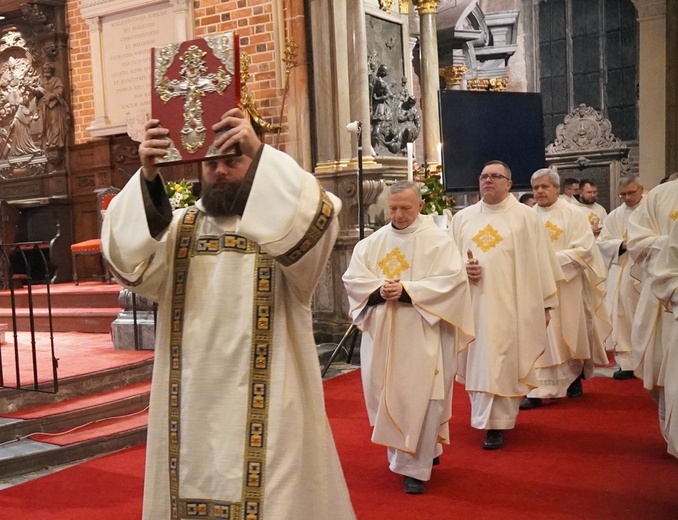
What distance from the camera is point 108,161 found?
35.7ft

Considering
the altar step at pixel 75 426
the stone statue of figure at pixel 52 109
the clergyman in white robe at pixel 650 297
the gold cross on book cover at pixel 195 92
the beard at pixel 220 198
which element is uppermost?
the stone statue of figure at pixel 52 109

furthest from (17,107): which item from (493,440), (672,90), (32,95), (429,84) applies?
(672,90)

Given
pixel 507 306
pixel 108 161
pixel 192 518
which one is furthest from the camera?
Result: pixel 108 161

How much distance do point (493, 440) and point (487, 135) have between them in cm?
324

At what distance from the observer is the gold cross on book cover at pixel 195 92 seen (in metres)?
2.55

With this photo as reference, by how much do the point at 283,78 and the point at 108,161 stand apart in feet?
10.3

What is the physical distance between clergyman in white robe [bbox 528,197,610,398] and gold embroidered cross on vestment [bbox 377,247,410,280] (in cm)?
230

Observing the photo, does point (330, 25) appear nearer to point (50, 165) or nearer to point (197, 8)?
point (197, 8)

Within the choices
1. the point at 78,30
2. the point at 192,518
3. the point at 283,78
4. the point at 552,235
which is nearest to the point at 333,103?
the point at 283,78

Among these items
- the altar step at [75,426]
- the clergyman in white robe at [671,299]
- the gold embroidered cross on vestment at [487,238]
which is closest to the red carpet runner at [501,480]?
the altar step at [75,426]

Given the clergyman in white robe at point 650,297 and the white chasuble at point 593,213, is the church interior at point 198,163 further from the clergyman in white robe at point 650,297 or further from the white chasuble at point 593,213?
the white chasuble at point 593,213

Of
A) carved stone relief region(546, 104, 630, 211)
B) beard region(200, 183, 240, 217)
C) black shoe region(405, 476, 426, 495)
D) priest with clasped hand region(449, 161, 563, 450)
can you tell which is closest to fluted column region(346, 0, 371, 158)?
priest with clasped hand region(449, 161, 563, 450)

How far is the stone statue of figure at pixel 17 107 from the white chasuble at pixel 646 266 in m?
8.74

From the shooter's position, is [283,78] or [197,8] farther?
[197,8]
